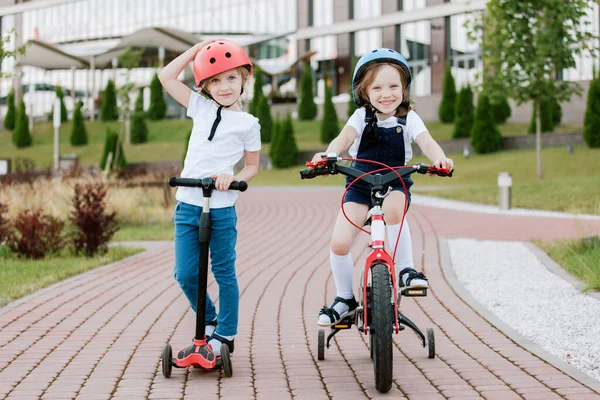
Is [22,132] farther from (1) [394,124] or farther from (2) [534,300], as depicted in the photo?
(1) [394,124]

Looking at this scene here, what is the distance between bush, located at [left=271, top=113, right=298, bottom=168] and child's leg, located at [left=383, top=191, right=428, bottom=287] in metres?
33.4

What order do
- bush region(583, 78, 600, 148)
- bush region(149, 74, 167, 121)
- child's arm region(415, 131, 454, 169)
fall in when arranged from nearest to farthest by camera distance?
child's arm region(415, 131, 454, 169) < bush region(583, 78, 600, 148) < bush region(149, 74, 167, 121)

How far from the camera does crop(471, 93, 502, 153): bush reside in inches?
1337

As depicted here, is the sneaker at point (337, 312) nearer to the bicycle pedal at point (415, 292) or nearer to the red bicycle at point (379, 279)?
the red bicycle at point (379, 279)

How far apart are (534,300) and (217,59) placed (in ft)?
12.7

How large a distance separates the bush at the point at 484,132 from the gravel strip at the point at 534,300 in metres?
24.0

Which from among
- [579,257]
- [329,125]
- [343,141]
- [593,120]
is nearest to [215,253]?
[343,141]

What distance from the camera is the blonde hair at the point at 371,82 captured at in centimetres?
452

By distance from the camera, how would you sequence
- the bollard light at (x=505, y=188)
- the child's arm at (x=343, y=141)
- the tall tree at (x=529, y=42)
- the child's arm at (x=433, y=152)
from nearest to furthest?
the child's arm at (x=433, y=152) → the child's arm at (x=343, y=141) → the bollard light at (x=505, y=188) → the tall tree at (x=529, y=42)

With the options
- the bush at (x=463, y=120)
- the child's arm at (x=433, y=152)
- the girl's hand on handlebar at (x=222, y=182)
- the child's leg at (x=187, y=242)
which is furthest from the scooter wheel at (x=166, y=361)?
the bush at (x=463, y=120)

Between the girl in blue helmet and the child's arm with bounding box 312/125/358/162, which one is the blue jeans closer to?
the girl in blue helmet

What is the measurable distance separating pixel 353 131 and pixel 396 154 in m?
0.28

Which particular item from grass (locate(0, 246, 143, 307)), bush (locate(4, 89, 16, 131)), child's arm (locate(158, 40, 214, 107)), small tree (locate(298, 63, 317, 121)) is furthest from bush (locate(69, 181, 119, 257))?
bush (locate(4, 89, 16, 131))

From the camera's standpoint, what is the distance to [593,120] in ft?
101
